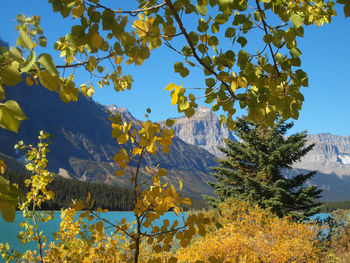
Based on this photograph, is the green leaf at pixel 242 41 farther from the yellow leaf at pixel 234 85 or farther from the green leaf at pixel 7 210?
the green leaf at pixel 7 210

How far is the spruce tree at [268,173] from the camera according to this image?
1558 cm

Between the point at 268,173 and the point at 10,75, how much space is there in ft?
55.7

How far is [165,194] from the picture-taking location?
1.27m

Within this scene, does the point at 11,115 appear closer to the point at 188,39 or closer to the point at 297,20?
the point at 188,39

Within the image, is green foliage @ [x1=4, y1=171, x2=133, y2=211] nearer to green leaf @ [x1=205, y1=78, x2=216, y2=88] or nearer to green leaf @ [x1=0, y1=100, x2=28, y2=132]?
green leaf @ [x1=205, y1=78, x2=216, y2=88]

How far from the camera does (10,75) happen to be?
0.63 meters

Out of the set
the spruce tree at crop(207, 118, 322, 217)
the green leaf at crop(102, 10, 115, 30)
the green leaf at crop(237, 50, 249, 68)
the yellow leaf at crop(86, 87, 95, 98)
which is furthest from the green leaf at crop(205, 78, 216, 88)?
the spruce tree at crop(207, 118, 322, 217)

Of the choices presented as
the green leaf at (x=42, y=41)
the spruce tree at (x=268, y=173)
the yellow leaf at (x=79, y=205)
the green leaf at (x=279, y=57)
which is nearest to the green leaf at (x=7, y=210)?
the yellow leaf at (x=79, y=205)

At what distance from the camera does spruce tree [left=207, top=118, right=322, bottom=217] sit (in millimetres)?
15578

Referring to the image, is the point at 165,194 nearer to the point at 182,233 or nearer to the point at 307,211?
the point at 182,233

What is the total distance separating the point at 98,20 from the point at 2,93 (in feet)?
1.45

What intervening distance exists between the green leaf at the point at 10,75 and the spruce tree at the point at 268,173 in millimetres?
15621

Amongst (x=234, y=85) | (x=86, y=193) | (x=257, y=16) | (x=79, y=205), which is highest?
(x=257, y=16)

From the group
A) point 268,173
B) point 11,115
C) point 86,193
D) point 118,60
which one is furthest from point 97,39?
point 86,193
